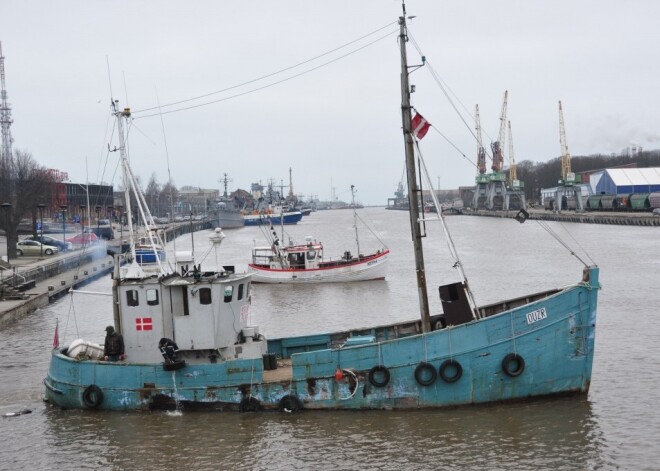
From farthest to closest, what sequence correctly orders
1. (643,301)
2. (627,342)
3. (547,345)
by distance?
→ (643,301) < (627,342) < (547,345)

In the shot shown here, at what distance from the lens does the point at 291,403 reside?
19.8 metres

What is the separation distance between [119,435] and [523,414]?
10387mm

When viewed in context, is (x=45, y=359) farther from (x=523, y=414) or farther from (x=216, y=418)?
(x=523, y=414)

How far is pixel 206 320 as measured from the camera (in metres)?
20.6

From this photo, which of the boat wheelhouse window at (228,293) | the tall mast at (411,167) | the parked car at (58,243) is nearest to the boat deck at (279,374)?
the boat wheelhouse window at (228,293)

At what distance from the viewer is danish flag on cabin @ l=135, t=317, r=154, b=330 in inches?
822

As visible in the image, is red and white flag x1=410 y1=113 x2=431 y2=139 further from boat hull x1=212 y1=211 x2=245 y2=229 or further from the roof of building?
the roof of building

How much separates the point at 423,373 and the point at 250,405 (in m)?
4.61

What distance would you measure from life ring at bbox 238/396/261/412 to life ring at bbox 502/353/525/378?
21.1 ft

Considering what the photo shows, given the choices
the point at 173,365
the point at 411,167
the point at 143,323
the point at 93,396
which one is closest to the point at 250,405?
the point at 173,365

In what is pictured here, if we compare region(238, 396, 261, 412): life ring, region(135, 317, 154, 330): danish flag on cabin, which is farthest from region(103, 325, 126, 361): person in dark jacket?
region(238, 396, 261, 412): life ring

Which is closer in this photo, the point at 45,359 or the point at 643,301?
the point at 45,359

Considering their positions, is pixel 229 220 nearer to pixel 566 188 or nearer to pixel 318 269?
pixel 566 188

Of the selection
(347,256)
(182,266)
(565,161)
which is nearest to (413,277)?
(347,256)
